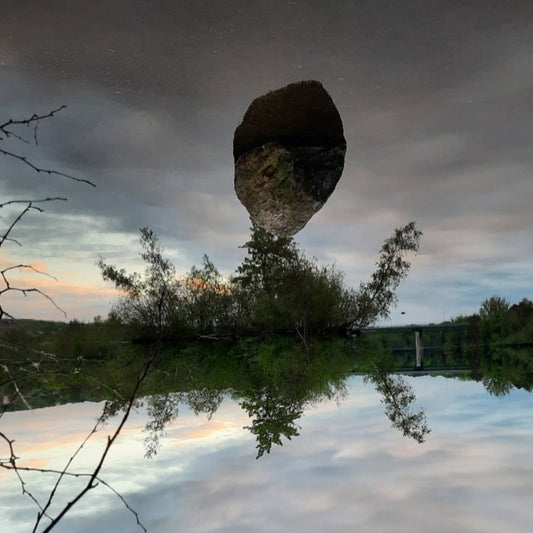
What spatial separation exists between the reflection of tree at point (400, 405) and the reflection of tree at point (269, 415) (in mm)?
1031

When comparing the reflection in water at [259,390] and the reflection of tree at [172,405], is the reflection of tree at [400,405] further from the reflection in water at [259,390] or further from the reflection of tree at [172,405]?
the reflection of tree at [172,405]

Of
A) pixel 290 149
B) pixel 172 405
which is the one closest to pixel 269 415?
pixel 172 405

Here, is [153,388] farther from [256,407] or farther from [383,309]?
[383,309]

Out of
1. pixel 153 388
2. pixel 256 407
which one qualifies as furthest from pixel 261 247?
pixel 256 407

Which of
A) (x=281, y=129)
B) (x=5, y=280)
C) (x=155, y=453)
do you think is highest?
(x=281, y=129)

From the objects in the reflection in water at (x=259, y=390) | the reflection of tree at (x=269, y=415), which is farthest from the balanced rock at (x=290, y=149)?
the reflection of tree at (x=269, y=415)

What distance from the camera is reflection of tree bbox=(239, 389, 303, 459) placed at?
5.16 m

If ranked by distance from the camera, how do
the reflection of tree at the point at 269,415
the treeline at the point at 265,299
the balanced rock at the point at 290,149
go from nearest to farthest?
the reflection of tree at the point at 269,415 < the balanced rock at the point at 290,149 < the treeline at the point at 265,299

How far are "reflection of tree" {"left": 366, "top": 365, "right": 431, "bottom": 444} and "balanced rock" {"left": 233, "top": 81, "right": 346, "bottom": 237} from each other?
399cm

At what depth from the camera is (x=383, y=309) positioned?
27328mm

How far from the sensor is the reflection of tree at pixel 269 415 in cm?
516

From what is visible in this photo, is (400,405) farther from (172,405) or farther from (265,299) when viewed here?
(265,299)

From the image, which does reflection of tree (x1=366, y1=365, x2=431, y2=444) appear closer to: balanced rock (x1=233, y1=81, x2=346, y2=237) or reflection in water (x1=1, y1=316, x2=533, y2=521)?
reflection in water (x1=1, y1=316, x2=533, y2=521)

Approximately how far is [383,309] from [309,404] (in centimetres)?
2053
